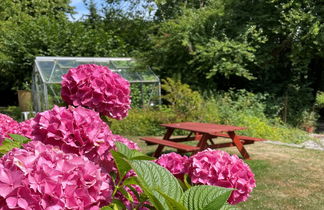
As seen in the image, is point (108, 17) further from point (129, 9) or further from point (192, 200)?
point (192, 200)

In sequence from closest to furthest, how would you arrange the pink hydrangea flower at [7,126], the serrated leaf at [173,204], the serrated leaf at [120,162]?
the serrated leaf at [173,204]
the serrated leaf at [120,162]
the pink hydrangea flower at [7,126]

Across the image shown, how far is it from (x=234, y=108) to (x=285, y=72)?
3.42m

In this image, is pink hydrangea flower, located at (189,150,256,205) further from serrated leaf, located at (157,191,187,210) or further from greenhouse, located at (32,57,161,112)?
greenhouse, located at (32,57,161,112)

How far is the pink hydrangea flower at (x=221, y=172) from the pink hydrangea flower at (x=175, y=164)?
0.04 m

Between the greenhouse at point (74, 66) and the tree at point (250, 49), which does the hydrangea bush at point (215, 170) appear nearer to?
the greenhouse at point (74, 66)

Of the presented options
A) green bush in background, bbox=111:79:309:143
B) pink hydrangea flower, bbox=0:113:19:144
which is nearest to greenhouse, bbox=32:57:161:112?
green bush in background, bbox=111:79:309:143

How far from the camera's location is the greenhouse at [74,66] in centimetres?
1125

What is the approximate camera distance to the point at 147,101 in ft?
42.8

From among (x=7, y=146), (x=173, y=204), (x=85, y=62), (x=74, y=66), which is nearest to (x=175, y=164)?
(x=7, y=146)

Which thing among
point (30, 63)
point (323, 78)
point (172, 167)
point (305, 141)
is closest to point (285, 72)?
point (323, 78)

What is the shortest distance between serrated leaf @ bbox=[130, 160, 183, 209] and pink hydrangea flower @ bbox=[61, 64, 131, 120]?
0.86 m

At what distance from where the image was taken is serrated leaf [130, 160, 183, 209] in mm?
856

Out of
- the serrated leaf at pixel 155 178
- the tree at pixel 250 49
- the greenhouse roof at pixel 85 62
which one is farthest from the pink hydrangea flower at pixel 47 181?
the tree at pixel 250 49

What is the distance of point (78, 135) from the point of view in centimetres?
115
